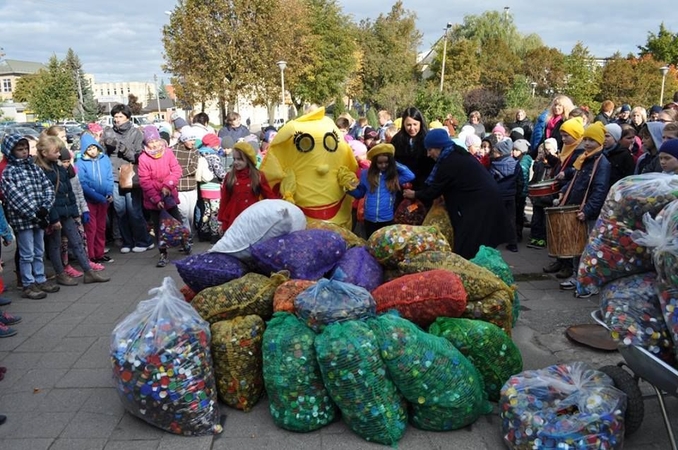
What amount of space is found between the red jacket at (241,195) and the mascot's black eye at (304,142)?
51 cm

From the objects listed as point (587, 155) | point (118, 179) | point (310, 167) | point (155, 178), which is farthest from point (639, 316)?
point (118, 179)

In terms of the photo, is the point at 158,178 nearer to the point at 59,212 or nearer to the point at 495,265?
the point at 59,212

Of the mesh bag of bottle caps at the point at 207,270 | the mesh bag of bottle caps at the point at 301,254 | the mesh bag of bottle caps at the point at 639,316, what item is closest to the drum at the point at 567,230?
the mesh bag of bottle caps at the point at 301,254

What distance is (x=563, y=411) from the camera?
281 cm

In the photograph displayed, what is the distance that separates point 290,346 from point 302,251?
3.44 feet

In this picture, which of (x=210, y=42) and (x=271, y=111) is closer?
(x=210, y=42)

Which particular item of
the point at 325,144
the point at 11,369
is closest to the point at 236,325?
the point at 11,369

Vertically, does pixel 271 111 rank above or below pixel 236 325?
above

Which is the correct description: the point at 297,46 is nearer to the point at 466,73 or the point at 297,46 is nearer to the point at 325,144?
the point at 466,73

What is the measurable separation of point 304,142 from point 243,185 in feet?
2.62

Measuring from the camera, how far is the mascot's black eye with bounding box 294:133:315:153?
5.54 metres

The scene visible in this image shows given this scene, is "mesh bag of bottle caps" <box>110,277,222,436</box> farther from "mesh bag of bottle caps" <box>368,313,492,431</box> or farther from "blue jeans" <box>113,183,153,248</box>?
"blue jeans" <box>113,183,153,248</box>

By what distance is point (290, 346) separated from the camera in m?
3.09

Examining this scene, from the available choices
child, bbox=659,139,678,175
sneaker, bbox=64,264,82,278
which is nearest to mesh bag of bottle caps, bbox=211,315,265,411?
child, bbox=659,139,678,175
